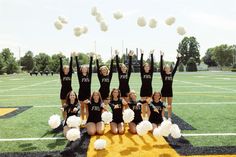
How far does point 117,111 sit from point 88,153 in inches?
92.6

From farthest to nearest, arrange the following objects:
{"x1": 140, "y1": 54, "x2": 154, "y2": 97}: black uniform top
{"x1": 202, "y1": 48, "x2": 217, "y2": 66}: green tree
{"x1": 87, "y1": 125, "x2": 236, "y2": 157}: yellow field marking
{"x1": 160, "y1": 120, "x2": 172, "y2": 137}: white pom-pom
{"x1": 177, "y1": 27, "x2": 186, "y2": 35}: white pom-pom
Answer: {"x1": 202, "y1": 48, "x2": 217, "y2": 66}: green tree
{"x1": 140, "y1": 54, "x2": 154, "y2": 97}: black uniform top
{"x1": 177, "y1": 27, "x2": 186, "y2": 35}: white pom-pom
{"x1": 160, "y1": 120, "x2": 172, "y2": 137}: white pom-pom
{"x1": 87, "y1": 125, "x2": 236, "y2": 157}: yellow field marking

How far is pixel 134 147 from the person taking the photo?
7.01 metres

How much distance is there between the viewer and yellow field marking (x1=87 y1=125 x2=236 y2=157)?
6504mm

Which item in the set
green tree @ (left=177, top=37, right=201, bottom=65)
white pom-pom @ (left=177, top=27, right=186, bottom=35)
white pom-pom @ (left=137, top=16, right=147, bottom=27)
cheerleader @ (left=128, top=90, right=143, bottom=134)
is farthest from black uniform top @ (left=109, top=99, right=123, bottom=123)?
green tree @ (left=177, top=37, right=201, bottom=65)

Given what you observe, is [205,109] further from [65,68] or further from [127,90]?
[65,68]

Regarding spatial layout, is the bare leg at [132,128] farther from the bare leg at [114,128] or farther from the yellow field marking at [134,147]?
the bare leg at [114,128]

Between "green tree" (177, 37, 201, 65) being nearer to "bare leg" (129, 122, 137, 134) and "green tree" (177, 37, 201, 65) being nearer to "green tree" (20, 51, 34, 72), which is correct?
"green tree" (20, 51, 34, 72)

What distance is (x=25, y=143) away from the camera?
757cm

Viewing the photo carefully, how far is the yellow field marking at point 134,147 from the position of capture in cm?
650

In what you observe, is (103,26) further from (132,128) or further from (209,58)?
(209,58)

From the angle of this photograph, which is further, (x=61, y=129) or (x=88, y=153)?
(x=61, y=129)

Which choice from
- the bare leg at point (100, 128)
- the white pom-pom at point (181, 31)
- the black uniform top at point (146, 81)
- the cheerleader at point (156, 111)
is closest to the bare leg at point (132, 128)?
the cheerleader at point (156, 111)

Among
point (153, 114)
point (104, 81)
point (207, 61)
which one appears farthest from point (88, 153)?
point (207, 61)

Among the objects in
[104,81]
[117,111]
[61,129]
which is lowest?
[61,129]
